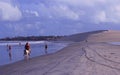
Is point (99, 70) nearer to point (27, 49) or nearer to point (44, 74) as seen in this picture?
point (44, 74)

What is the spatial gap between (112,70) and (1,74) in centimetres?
842

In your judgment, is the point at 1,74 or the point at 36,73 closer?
the point at 36,73

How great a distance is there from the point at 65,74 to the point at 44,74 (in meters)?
1.52

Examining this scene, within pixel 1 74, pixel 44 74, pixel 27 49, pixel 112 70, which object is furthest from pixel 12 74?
pixel 27 49

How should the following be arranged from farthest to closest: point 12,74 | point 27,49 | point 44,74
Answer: point 27,49 < point 12,74 < point 44,74

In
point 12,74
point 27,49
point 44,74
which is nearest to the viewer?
point 44,74

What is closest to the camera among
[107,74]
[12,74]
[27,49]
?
[107,74]

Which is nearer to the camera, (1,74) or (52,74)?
(52,74)

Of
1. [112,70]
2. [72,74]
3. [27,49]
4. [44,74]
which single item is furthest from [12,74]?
[27,49]

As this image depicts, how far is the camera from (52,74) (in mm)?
21938

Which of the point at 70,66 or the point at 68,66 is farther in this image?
the point at 68,66

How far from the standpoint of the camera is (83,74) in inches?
826

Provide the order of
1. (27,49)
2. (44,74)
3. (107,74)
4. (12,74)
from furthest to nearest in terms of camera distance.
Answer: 1. (27,49)
2. (12,74)
3. (44,74)
4. (107,74)

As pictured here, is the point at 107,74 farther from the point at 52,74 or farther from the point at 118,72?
the point at 52,74
